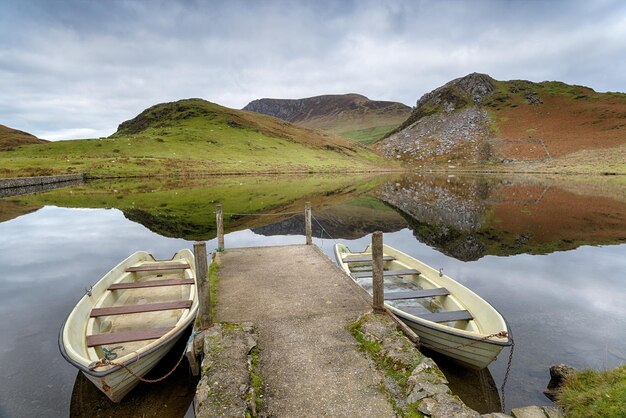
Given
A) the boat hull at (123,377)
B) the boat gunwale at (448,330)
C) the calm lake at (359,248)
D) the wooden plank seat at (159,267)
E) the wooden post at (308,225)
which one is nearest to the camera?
the boat hull at (123,377)

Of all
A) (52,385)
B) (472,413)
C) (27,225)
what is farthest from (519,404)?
(27,225)

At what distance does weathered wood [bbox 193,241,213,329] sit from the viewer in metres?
9.22

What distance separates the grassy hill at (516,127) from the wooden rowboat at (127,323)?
9516 cm

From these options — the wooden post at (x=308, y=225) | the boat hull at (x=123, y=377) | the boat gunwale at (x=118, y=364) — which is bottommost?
the boat hull at (x=123, y=377)

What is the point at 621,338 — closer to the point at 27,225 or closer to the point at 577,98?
the point at 27,225

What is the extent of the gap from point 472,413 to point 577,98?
152m

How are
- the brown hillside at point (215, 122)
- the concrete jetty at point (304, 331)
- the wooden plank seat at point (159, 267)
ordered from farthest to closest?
the brown hillside at point (215, 122)
the wooden plank seat at point (159, 267)
the concrete jetty at point (304, 331)

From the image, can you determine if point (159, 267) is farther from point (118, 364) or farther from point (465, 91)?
point (465, 91)

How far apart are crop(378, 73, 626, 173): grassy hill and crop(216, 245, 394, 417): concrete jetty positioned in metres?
91.5

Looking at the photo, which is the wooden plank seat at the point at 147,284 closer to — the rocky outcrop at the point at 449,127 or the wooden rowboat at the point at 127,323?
the wooden rowboat at the point at 127,323

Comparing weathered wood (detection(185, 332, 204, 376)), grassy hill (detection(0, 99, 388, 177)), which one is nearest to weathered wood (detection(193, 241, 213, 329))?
weathered wood (detection(185, 332, 204, 376))

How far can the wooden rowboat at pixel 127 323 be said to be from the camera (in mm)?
7812

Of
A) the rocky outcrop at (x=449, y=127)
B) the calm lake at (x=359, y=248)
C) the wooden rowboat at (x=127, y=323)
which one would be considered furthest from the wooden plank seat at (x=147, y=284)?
the rocky outcrop at (x=449, y=127)

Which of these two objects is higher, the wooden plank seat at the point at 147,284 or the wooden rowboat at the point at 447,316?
the wooden plank seat at the point at 147,284
